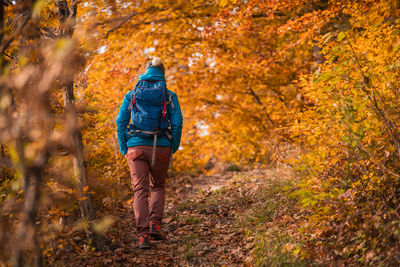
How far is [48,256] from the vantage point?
324cm

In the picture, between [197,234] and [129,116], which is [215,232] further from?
[129,116]

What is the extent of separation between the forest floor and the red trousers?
37 cm

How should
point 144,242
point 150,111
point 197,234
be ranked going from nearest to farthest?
point 144,242, point 150,111, point 197,234

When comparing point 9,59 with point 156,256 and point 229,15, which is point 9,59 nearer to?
point 156,256

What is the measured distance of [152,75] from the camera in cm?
436

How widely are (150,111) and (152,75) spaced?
0.50 metres

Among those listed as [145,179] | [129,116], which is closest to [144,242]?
[145,179]

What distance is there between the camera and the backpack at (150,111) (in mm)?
4133

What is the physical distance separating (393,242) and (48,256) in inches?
119

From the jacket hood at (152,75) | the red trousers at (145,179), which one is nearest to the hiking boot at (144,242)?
the red trousers at (145,179)

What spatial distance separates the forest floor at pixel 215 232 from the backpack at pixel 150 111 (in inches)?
45.9

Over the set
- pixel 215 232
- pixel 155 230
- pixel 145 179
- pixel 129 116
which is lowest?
pixel 215 232

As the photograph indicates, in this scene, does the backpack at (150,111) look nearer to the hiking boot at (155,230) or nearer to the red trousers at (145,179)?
the red trousers at (145,179)

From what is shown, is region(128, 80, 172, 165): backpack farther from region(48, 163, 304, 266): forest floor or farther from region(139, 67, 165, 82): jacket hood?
region(48, 163, 304, 266): forest floor
